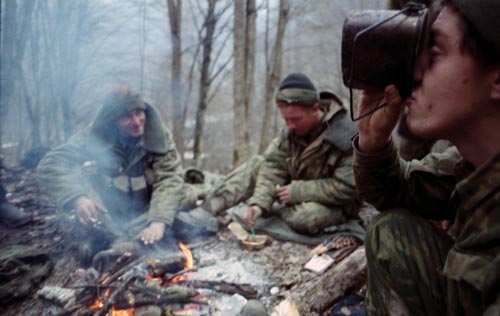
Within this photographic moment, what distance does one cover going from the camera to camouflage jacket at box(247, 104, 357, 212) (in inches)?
127

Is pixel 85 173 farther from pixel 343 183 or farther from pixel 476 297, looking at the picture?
pixel 476 297

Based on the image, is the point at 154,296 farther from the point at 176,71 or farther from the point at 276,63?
the point at 276,63

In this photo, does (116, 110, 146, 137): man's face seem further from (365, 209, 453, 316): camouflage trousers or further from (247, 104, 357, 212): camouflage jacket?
(365, 209, 453, 316): camouflage trousers

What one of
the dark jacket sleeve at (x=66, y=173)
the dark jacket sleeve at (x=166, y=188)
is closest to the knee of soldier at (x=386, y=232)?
the dark jacket sleeve at (x=166, y=188)

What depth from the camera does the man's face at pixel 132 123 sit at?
3199mm

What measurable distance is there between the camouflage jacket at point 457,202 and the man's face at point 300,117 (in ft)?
5.23

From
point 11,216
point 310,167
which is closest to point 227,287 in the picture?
point 310,167

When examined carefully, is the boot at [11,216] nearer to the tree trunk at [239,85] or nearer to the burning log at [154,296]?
the burning log at [154,296]

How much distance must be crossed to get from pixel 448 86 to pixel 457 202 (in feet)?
1.98

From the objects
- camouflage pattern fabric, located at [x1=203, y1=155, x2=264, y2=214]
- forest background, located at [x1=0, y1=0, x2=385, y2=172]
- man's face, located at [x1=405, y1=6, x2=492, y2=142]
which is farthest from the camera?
camouflage pattern fabric, located at [x1=203, y1=155, x2=264, y2=214]

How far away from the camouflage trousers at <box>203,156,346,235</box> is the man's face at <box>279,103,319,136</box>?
29.9 inches

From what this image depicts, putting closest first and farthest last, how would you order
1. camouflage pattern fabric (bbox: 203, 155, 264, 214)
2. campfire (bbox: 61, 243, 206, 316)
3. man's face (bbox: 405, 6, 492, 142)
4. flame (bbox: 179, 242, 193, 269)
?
man's face (bbox: 405, 6, 492, 142) < campfire (bbox: 61, 243, 206, 316) < flame (bbox: 179, 242, 193, 269) < camouflage pattern fabric (bbox: 203, 155, 264, 214)

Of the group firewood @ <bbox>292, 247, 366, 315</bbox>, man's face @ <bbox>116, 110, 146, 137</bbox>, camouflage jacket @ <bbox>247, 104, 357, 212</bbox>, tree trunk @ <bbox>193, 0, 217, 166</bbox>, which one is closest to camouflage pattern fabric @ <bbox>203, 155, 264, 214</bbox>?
camouflage jacket @ <bbox>247, 104, 357, 212</bbox>

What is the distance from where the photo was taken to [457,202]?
1.46 meters
